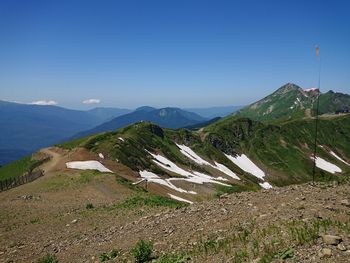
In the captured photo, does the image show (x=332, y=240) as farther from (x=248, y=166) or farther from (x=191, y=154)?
(x=248, y=166)

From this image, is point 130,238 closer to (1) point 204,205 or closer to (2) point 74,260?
(2) point 74,260

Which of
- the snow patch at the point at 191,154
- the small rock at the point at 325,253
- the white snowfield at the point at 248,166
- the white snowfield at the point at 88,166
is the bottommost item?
the white snowfield at the point at 248,166

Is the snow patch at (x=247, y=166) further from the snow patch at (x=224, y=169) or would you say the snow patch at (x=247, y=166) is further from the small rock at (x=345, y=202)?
the small rock at (x=345, y=202)

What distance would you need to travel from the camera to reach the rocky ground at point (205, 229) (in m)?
13.3

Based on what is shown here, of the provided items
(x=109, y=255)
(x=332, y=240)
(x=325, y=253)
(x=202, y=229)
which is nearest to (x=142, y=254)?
(x=109, y=255)

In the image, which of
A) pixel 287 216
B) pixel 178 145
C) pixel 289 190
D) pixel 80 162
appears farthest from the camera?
pixel 178 145

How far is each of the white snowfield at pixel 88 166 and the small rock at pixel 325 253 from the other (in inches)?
2535

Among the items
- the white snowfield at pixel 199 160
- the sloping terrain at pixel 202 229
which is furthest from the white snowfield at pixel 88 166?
the white snowfield at pixel 199 160

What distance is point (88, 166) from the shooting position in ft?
247

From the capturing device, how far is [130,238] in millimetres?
20688

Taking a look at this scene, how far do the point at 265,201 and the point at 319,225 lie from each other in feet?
20.5

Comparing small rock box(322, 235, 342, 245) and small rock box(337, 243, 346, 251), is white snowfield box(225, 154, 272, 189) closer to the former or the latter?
small rock box(322, 235, 342, 245)

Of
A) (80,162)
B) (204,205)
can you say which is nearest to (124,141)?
(80,162)

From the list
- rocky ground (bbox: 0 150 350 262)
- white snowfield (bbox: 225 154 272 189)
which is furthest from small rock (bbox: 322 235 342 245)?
white snowfield (bbox: 225 154 272 189)
